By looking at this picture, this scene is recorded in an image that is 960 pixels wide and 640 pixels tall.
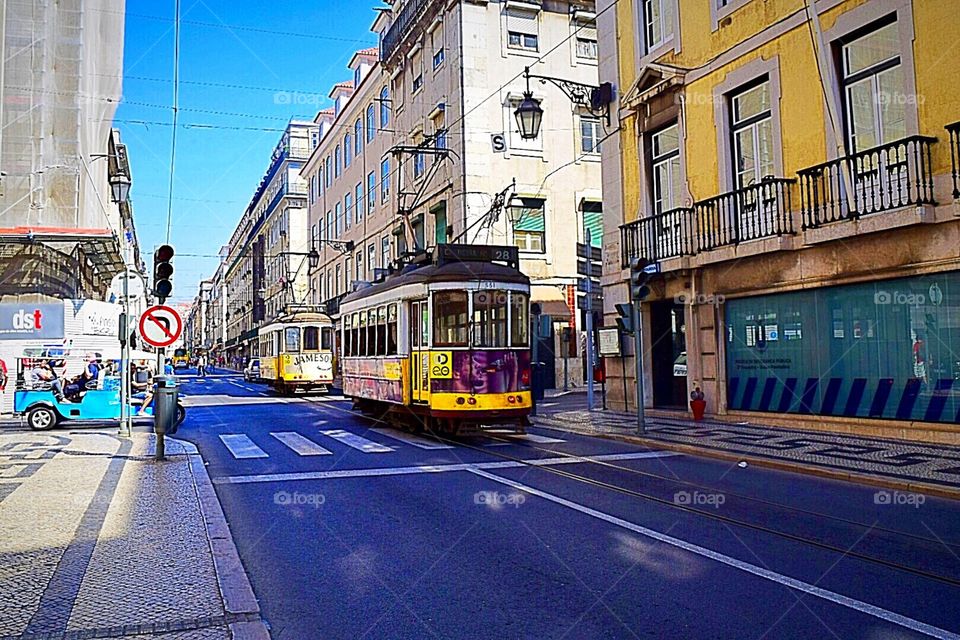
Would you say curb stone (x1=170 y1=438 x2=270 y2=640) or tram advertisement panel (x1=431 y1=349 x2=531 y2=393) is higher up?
tram advertisement panel (x1=431 y1=349 x2=531 y2=393)

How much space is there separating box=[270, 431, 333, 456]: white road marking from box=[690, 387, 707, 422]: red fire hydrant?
8039mm

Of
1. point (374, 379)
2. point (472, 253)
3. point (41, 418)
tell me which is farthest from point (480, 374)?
point (41, 418)

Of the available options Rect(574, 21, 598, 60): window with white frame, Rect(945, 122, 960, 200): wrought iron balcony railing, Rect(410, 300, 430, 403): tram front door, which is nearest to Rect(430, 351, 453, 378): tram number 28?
Rect(410, 300, 430, 403): tram front door

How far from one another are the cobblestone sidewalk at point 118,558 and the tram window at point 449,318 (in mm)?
5256

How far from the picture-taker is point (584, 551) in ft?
22.7

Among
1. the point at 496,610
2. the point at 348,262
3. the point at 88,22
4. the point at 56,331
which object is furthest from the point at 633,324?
the point at 348,262

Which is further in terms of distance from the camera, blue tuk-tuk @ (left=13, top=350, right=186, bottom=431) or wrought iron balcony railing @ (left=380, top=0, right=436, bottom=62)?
wrought iron balcony railing @ (left=380, top=0, right=436, bottom=62)

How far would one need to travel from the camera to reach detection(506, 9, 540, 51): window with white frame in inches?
1296

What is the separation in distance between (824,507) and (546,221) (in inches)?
973

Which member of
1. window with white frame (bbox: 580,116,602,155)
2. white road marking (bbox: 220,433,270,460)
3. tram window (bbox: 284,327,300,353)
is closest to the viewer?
white road marking (bbox: 220,433,270,460)

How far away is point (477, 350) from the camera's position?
15.4 meters

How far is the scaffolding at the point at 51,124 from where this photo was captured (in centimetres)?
2314

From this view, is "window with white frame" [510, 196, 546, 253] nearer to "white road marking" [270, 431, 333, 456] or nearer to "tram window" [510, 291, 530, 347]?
"tram window" [510, 291, 530, 347]

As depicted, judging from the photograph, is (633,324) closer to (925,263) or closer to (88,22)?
(925,263)
